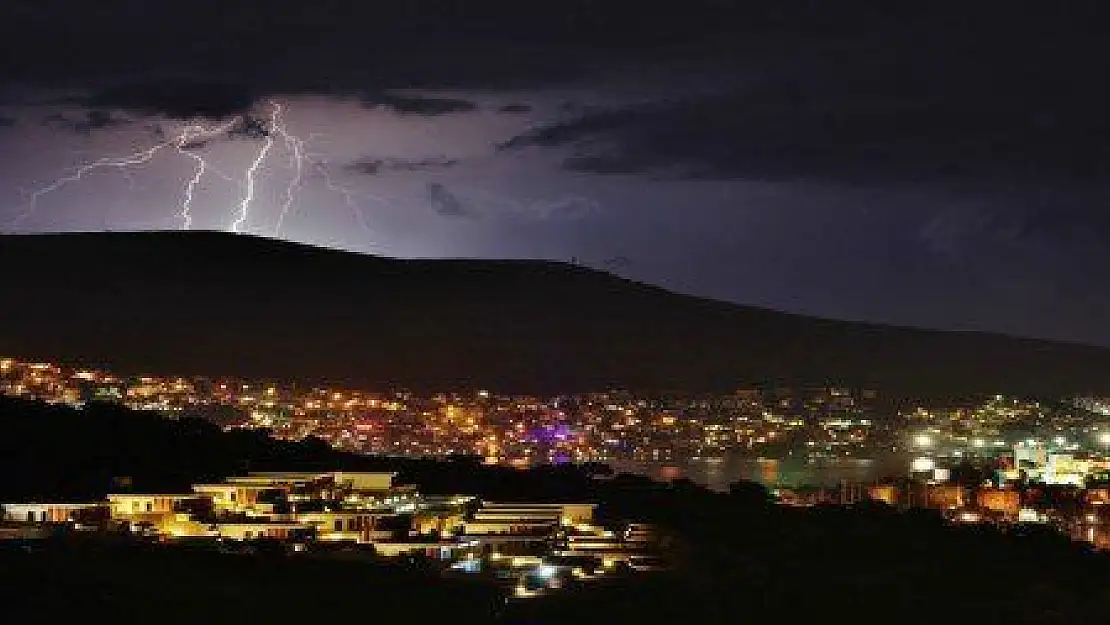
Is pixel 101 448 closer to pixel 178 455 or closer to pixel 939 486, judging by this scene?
pixel 178 455

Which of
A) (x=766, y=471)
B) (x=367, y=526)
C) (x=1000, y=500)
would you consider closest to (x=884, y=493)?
(x=1000, y=500)

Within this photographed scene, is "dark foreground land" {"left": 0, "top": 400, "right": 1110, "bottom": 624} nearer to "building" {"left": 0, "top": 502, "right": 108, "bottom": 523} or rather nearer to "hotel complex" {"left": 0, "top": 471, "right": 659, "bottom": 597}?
"hotel complex" {"left": 0, "top": 471, "right": 659, "bottom": 597}

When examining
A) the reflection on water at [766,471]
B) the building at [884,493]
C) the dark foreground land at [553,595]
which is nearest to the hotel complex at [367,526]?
the dark foreground land at [553,595]

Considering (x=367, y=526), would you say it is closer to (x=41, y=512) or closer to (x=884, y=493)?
(x=41, y=512)

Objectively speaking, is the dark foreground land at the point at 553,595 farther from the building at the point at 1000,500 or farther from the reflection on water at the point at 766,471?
the reflection on water at the point at 766,471

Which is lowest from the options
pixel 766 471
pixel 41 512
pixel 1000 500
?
pixel 41 512

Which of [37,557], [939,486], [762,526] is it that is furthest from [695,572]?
[939,486]

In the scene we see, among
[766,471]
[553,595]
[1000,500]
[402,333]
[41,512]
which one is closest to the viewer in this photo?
[553,595]
